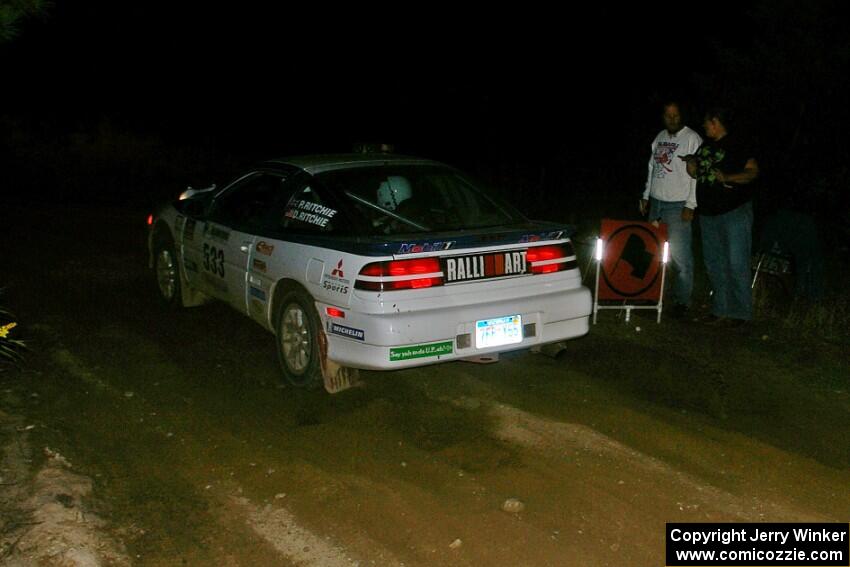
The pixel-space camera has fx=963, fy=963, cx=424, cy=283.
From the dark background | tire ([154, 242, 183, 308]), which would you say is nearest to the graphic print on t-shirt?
tire ([154, 242, 183, 308])

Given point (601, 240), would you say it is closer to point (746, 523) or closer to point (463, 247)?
point (463, 247)

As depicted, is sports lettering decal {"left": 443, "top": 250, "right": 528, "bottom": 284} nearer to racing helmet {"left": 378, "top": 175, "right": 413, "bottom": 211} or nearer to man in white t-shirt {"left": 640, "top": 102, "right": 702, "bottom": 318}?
racing helmet {"left": 378, "top": 175, "right": 413, "bottom": 211}

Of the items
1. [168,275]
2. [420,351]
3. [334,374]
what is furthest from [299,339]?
[168,275]

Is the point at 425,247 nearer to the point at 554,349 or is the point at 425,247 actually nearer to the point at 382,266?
the point at 382,266

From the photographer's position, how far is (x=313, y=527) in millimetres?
4516

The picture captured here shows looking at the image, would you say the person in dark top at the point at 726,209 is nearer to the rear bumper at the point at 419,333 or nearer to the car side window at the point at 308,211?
the rear bumper at the point at 419,333

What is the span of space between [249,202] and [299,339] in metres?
1.43

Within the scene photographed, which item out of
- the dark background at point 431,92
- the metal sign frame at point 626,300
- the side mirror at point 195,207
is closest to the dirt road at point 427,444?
the metal sign frame at point 626,300

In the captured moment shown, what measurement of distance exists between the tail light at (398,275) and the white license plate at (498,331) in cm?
43

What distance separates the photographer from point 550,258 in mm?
6371

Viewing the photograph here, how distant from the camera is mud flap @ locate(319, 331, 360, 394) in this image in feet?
20.3

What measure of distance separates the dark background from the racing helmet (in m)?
7.27

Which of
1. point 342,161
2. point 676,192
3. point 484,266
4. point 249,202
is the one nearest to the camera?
point 484,266

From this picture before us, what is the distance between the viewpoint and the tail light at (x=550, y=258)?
20.5 feet
